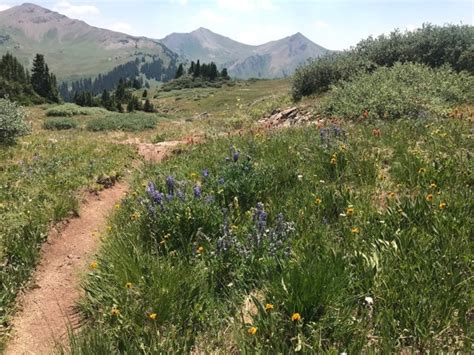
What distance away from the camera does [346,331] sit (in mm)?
3781

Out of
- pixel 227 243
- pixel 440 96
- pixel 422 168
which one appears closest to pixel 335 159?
Result: pixel 422 168

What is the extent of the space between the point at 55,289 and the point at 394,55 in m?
23.5

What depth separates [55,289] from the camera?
594cm

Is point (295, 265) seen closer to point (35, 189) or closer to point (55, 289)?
point (55, 289)

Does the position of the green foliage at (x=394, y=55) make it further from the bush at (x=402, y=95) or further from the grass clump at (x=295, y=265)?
the grass clump at (x=295, y=265)

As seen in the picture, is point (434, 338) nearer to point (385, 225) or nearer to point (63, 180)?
point (385, 225)

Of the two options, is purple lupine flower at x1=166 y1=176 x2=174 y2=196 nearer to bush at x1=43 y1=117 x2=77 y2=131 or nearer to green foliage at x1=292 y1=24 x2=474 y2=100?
green foliage at x1=292 y1=24 x2=474 y2=100

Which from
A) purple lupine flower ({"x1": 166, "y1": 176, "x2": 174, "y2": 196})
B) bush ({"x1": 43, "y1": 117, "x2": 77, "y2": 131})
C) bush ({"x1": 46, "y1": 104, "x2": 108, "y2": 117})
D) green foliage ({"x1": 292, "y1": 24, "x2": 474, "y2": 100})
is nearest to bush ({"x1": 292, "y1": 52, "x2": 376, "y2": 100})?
green foliage ({"x1": 292, "y1": 24, "x2": 474, "y2": 100})

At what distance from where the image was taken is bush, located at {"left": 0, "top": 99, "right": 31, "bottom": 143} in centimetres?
1509

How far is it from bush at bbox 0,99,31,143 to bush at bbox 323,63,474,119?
11983mm

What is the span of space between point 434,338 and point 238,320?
5.94ft

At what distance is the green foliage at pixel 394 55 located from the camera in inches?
880

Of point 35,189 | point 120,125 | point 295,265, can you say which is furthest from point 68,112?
point 295,265

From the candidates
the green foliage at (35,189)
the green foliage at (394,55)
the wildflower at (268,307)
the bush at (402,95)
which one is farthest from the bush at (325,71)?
the wildflower at (268,307)
